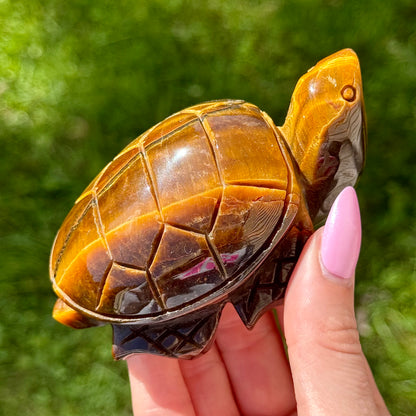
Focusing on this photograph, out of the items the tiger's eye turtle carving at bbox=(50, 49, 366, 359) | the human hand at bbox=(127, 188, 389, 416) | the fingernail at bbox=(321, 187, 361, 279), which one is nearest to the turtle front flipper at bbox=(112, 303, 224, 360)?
the tiger's eye turtle carving at bbox=(50, 49, 366, 359)

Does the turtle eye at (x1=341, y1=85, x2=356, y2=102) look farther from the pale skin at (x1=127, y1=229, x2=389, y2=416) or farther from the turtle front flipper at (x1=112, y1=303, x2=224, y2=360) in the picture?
the turtle front flipper at (x1=112, y1=303, x2=224, y2=360)

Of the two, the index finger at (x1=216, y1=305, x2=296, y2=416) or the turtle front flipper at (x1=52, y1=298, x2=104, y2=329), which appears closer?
the turtle front flipper at (x1=52, y1=298, x2=104, y2=329)

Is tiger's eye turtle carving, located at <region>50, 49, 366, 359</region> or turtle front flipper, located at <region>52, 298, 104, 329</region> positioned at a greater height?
tiger's eye turtle carving, located at <region>50, 49, 366, 359</region>

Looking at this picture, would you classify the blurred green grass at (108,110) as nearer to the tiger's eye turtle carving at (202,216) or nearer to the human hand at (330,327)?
the tiger's eye turtle carving at (202,216)

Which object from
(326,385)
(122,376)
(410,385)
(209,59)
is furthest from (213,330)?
(209,59)

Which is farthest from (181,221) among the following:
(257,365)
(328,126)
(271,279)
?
(257,365)

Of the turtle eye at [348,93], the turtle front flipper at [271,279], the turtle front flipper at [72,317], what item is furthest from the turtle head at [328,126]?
the turtle front flipper at [72,317]
